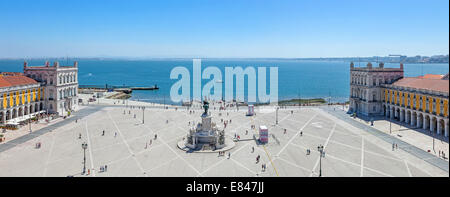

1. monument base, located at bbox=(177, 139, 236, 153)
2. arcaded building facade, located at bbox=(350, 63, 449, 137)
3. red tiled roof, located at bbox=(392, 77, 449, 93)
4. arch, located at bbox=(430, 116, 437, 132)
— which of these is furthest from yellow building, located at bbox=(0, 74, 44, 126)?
red tiled roof, located at bbox=(392, 77, 449, 93)

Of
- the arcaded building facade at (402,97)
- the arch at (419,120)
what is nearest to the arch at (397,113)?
the arcaded building facade at (402,97)

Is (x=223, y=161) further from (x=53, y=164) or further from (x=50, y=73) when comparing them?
(x=50, y=73)

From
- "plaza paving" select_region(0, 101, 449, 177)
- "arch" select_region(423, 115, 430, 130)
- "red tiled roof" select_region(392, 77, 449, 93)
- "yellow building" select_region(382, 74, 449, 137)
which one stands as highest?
"red tiled roof" select_region(392, 77, 449, 93)

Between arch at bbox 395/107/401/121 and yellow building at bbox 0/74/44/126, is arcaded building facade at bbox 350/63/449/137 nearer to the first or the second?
arch at bbox 395/107/401/121

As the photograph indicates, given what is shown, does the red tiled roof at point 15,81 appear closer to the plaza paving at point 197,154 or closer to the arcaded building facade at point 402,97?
the plaza paving at point 197,154

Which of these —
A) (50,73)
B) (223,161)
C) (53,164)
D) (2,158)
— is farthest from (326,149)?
(50,73)

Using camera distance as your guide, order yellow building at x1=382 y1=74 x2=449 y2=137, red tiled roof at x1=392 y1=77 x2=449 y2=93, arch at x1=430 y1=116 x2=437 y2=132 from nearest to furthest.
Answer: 1. yellow building at x1=382 y1=74 x2=449 y2=137
2. arch at x1=430 y1=116 x2=437 y2=132
3. red tiled roof at x1=392 y1=77 x2=449 y2=93

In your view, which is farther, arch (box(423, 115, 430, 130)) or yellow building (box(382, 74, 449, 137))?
arch (box(423, 115, 430, 130))
